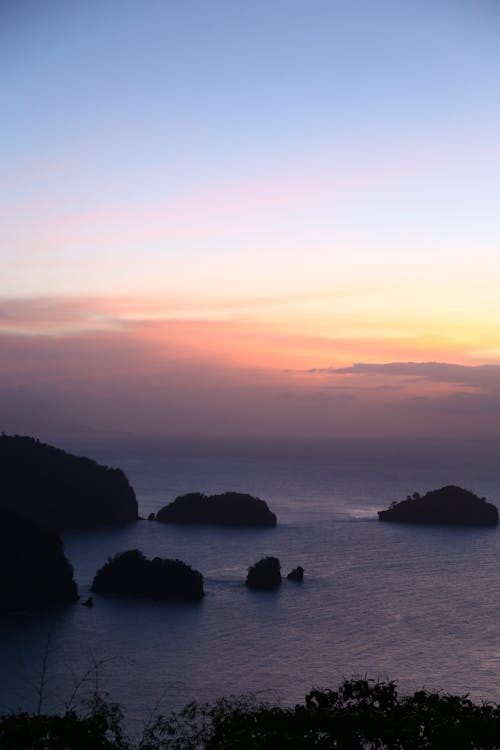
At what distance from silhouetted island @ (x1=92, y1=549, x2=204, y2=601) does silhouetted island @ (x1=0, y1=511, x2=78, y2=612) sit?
3.87m

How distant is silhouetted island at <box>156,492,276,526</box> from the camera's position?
114 meters

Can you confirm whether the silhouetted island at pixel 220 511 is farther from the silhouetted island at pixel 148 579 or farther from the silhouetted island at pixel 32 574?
the silhouetted island at pixel 32 574

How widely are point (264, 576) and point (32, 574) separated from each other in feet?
69.2

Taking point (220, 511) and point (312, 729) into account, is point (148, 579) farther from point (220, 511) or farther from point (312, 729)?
point (220, 511)

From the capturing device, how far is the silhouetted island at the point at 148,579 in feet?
219

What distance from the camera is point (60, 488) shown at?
120 meters

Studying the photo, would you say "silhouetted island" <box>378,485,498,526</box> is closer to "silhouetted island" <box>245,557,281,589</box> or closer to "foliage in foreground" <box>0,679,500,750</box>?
"silhouetted island" <box>245,557,281,589</box>

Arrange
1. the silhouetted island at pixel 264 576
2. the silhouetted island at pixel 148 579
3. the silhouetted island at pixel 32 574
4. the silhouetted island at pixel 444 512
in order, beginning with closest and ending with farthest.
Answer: the silhouetted island at pixel 32 574 → the silhouetted island at pixel 148 579 → the silhouetted island at pixel 264 576 → the silhouetted island at pixel 444 512

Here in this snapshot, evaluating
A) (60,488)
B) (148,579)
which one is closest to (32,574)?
(148,579)

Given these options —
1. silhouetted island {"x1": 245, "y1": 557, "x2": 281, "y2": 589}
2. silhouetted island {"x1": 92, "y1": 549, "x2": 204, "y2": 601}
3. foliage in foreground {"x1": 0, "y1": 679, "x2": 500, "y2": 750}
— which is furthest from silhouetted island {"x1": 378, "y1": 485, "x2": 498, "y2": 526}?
foliage in foreground {"x1": 0, "y1": 679, "x2": 500, "y2": 750}

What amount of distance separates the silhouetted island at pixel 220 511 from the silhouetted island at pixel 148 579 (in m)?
44.3

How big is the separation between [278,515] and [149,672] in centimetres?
8284

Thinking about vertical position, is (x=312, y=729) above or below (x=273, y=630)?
above

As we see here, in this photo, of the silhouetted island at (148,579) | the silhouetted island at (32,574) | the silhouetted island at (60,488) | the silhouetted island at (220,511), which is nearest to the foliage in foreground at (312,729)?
the silhouetted island at (148,579)
